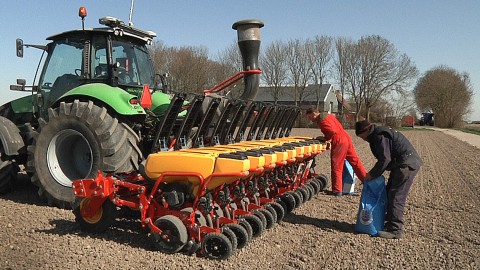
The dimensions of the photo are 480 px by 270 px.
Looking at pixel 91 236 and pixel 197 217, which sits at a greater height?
pixel 197 217

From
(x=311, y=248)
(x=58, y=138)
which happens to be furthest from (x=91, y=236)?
(x=311, y=248)

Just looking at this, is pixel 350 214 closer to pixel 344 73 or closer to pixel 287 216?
pixel 287 216

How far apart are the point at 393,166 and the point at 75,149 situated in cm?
401

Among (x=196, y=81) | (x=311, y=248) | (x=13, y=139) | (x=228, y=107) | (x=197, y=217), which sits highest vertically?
(x=196, y=81)

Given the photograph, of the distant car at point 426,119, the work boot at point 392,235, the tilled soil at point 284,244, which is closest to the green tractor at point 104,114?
the tilled soil at point 284,244

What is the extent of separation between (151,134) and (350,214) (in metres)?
2.85

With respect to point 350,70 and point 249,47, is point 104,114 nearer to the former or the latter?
point 249,47

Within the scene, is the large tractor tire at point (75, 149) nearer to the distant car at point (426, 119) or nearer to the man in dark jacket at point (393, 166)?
the man in dark jacket at point (393, 166)

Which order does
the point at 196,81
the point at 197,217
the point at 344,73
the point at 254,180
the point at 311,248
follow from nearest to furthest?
the point at 197,217 → the point at 311,248 → the point at 254,180 → the point at 196,81 → the point at 344,73

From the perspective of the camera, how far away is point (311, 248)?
439 cm

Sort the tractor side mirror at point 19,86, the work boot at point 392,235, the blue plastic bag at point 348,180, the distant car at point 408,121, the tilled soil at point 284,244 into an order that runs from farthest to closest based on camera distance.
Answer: the distant car at point 408,121
the blue plastic bag at point 348,180
the tractor side mirror at point 19,86
the work boot at point 392,235
the tilled soil at point 284,244

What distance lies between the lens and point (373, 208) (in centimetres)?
495

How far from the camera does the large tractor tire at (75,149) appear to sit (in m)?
5.16

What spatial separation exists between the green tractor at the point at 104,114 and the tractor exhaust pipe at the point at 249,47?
14mm
